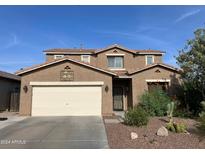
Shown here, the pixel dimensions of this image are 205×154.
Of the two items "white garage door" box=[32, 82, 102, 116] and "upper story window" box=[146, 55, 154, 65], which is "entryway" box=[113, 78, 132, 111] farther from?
"white garage door" box=[32, 82, 102, 116]

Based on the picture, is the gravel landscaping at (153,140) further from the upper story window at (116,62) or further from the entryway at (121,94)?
the upper story window at (116,62)

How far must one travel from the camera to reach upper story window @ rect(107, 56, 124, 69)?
905 inches

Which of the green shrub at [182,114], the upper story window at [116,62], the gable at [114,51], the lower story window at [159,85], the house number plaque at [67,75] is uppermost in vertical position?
the gable at [114,51]

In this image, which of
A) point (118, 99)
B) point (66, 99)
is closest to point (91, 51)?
point (118, 99)

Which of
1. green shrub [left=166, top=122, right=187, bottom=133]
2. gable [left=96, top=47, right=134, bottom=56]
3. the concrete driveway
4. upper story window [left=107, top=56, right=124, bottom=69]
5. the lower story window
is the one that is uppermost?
gable [left=96, top=47, right=134, bottom=56]

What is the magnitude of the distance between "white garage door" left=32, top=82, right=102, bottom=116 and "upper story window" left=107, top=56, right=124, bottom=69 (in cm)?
602

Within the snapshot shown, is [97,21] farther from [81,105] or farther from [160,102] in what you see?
[160,102]

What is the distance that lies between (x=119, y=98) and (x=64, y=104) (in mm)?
6346

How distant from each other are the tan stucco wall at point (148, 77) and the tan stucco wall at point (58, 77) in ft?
10.3

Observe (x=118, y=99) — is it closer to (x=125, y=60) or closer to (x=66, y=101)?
(x=125, y=60)

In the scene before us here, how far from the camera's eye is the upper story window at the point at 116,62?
23.0 m

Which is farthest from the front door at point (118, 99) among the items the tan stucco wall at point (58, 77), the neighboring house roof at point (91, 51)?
the neighboring house roof at point (91, 51)

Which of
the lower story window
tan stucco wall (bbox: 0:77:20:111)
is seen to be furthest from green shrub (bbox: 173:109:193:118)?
tan stucco wall (bbox: 0:77:20:111)

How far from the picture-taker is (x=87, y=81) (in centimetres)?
1748
